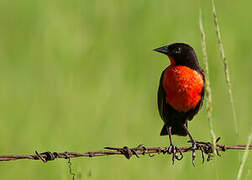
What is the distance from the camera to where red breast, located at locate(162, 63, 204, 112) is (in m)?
5.24

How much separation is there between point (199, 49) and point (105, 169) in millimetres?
2338

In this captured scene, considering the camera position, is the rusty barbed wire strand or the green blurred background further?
the green blurred background

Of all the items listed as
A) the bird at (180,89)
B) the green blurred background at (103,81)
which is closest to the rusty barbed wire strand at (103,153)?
the bird at (180,89)

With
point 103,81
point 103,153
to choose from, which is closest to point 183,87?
point 103,153

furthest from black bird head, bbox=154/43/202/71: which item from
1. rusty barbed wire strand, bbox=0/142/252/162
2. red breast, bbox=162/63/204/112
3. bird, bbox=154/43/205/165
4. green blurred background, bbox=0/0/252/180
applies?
rusty barbed wire strand, bbox=0/142/252/162

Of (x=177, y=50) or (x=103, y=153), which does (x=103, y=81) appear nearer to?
(x=177, y=50)

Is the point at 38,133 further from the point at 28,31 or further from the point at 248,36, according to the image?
the point at 248,36

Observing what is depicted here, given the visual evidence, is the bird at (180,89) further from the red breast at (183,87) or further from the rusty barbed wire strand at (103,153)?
the rusty barbed wire strand at (103,153)

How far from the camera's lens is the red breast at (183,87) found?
5238 millimetres

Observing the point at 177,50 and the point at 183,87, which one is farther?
the point at 177,50

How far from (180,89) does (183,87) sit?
3 centimetres

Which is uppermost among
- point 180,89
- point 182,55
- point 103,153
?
point 182,55

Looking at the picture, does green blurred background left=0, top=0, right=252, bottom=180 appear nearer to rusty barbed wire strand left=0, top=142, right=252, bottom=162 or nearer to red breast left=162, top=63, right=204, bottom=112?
red breast left=162, top=63, right=204, bottom=112

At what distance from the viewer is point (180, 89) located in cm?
526
